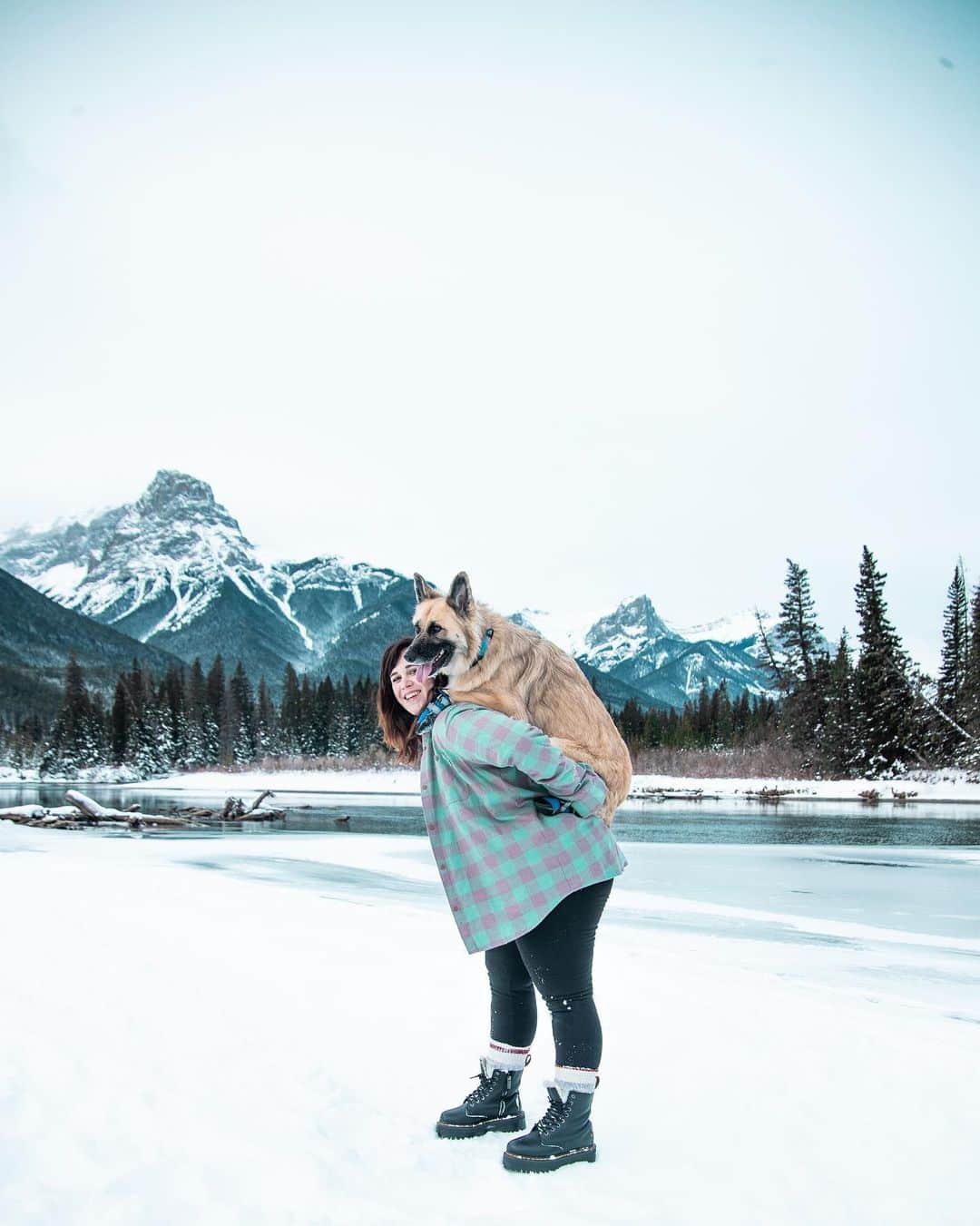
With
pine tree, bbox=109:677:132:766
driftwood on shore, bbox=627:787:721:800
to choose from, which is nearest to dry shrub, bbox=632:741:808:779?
driftwood on shore, bbox=627:787:721:800

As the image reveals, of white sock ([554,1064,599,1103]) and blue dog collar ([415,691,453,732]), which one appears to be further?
blue dog collar ([415,691,453,732])

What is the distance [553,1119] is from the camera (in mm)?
2545

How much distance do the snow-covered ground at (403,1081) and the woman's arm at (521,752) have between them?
103cm

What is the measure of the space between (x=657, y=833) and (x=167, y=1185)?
1624 cm

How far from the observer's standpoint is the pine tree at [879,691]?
3762 centimetres

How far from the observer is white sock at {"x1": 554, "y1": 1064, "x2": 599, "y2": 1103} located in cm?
259

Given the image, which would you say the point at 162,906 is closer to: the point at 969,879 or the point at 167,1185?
the point at 167,1185

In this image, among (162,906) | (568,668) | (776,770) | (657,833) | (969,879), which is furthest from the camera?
(776,770)

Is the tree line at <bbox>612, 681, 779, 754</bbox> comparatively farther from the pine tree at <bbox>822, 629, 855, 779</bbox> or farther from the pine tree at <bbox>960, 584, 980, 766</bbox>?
the pine tree at <bbox>960, 584, 980, 766</bbox>

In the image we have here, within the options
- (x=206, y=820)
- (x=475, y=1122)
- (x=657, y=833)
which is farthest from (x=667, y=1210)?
(x=206, y=820)

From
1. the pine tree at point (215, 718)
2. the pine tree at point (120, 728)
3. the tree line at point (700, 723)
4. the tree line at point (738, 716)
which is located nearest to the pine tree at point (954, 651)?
the tree line at point (738, 716)

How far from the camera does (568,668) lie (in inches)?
112

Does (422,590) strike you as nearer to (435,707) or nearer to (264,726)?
(435,707)

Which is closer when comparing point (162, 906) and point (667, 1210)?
point (667, 1210)
